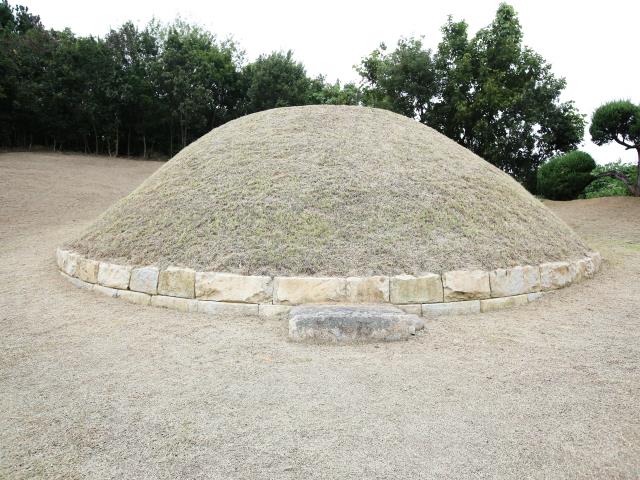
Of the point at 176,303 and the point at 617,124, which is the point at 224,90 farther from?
the point at 176,303

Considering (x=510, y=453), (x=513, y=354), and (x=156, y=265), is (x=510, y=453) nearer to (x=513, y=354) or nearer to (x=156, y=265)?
(x=513, y=354)

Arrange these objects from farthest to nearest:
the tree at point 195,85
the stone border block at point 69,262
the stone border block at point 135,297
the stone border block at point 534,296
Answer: the tree at point 195,85 → the stone border block at point 69,262 → the stone border block at point 534,296 → the stone border block at point 135,297

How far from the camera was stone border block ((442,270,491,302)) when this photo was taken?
5043 mm

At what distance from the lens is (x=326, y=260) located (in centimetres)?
514

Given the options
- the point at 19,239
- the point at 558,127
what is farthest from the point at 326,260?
the point at 558,127

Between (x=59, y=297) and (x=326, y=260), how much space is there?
3.72 metres

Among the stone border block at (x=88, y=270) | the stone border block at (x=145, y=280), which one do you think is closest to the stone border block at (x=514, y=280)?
the stone border block at (x=145, y=280)

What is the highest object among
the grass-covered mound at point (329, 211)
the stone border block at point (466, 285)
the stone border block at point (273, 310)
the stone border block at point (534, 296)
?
the grass-covered mound at point (329, 211)

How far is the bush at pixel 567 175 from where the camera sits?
51.8 ft

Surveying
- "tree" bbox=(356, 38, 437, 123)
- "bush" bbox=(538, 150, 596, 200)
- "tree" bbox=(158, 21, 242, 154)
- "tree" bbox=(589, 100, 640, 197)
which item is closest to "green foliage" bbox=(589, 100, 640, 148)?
"tree" bbox=(589, 100, 640, 197)

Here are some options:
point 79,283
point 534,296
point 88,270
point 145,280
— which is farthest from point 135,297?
point 534,296

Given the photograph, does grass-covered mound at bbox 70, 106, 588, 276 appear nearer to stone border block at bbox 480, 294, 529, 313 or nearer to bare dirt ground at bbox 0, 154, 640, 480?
stone border block at bbox 480, 294, 529, 313

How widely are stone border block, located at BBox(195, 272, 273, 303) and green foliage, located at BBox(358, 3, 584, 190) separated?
1531 centimetres

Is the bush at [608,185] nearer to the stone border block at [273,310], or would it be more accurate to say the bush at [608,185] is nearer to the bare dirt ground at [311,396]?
the bare dirt ground at [311,396]
